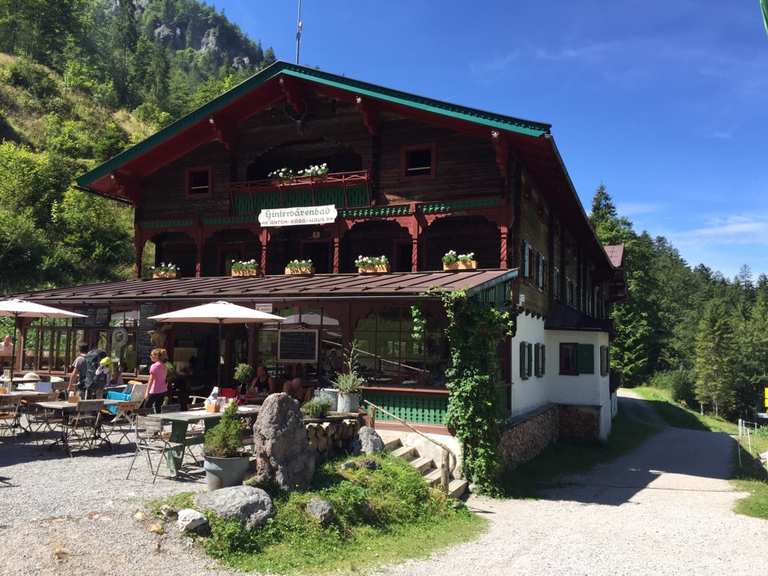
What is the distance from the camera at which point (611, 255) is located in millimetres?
34719

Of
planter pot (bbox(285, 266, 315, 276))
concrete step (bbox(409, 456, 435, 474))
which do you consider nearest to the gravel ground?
concrete step (bbox(409, 456, 435, 474))

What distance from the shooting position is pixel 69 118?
63781 mm

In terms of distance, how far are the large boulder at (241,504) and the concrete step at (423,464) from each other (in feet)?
13.8

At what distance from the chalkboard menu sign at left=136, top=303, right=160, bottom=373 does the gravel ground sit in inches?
224

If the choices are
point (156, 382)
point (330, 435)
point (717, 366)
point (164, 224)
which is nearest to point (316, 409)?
point (330, 435)

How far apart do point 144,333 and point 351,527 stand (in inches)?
432

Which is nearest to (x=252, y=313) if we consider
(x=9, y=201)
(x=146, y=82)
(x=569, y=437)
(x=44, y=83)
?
(x=569, y=437)

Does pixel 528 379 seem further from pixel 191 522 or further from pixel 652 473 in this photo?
pixel 191 522

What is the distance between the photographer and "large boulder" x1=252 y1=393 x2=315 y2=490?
938 centimetres

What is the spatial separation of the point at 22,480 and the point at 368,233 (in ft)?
41.0

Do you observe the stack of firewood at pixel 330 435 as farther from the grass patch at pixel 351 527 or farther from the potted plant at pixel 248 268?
the potted plant at pixel 248 268

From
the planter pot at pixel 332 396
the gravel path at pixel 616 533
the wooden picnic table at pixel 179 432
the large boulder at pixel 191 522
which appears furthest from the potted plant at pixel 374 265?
the large boulder at pixel 191 522

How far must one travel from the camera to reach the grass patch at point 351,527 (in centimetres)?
779

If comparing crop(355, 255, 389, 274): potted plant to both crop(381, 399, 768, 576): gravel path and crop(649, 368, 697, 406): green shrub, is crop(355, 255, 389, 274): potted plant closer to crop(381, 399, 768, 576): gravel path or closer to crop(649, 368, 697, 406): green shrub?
crop(381, 399, 768, 576): gravel path
